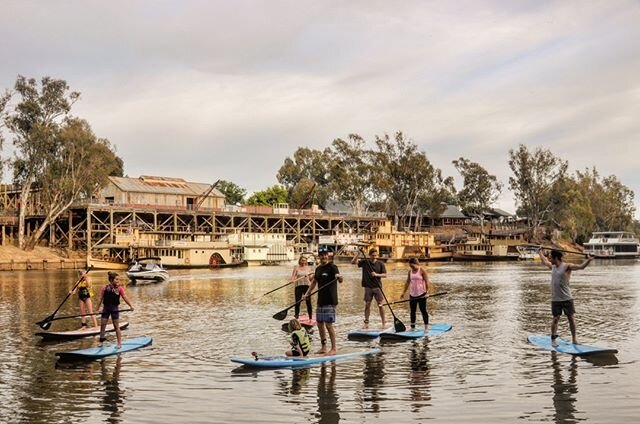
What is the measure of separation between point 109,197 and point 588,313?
80.6 metres

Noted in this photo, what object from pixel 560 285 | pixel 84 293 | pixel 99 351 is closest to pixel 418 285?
pixel 560 285

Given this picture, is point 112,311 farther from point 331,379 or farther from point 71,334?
point 331,379

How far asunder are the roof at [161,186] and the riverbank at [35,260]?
1539 cm

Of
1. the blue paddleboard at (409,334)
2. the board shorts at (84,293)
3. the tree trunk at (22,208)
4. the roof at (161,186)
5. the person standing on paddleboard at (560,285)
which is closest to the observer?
the person standing on paddleboard at (560,285)

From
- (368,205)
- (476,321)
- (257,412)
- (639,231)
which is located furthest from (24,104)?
(639,231)

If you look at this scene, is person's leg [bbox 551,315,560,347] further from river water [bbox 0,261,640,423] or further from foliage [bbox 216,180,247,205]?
foliage [bbox 216,180,247,205]

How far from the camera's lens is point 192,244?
255 feet

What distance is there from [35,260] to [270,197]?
5901 cm

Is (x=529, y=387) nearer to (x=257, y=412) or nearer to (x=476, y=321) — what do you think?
(x=257, y=412)

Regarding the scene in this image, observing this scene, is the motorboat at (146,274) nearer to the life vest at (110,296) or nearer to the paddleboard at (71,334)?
the paddleboard at (71,334)

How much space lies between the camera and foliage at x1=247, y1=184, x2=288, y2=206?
129250 mm

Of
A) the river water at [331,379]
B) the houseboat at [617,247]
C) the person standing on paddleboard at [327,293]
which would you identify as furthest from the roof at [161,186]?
the person standing on paddleboard at [327,293]

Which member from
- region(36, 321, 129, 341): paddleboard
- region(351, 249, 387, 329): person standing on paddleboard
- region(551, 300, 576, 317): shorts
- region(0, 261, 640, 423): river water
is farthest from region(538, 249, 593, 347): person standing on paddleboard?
region(36, 321, 129, 341): paddleboard

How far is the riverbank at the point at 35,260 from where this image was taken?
71.7 meters
